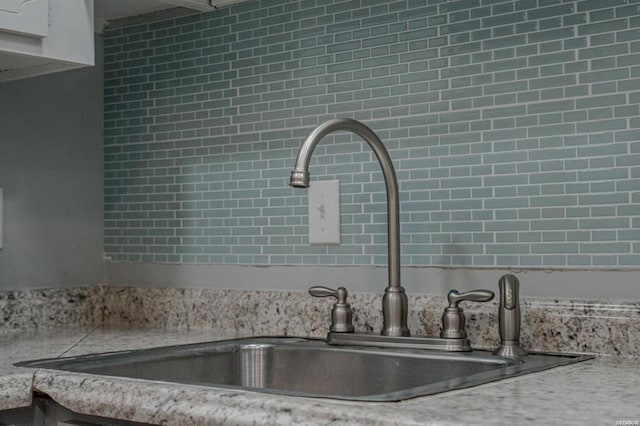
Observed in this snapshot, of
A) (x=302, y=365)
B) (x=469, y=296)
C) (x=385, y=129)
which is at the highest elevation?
(x=385, y=129)

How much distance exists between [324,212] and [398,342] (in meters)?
0.36

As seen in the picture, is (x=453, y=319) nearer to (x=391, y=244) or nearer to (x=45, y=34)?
(x=391, y=244)

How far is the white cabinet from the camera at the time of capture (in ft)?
5.10

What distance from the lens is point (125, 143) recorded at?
2.18m

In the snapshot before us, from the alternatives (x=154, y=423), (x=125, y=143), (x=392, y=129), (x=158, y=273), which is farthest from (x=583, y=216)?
(x=125, y=143)

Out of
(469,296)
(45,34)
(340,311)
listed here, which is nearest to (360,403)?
(469,296)

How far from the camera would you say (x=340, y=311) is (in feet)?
5.32

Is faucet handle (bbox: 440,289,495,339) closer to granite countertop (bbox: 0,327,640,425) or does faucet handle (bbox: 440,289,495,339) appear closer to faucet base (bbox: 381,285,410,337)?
faucet base (bbox: 381,285,410,337)

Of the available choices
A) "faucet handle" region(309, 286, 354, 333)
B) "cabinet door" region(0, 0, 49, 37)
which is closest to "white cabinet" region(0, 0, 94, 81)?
"cabinet door" region(0, 0, 49, 37)

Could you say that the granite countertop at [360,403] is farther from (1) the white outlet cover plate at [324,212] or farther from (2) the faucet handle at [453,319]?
(1) the white outlet cover plate at [324,212]

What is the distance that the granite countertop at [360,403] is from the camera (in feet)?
3.09

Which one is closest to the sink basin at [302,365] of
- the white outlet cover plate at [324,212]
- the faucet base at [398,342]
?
the faucet base at [398,342]

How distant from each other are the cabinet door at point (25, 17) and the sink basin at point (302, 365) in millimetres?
563

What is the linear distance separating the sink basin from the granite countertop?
83mm
